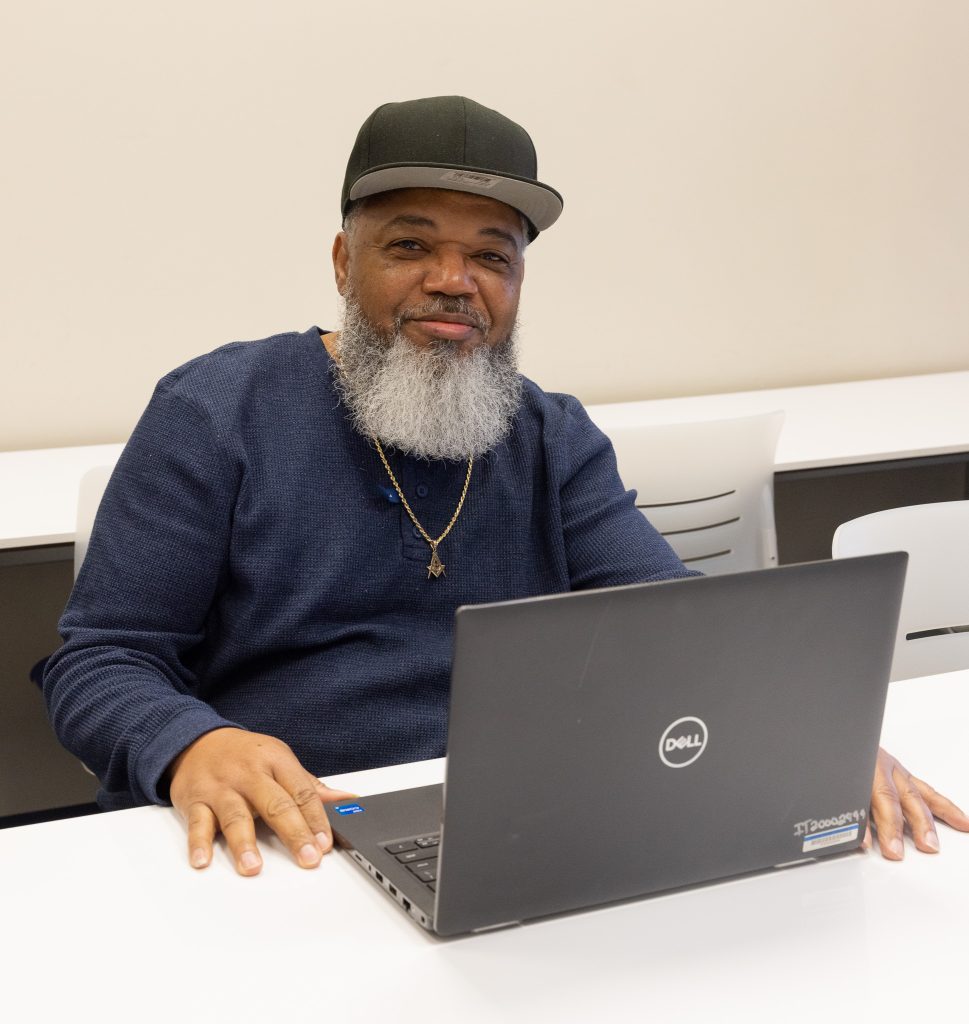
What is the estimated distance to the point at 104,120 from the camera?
295 cm

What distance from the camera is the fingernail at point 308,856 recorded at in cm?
110

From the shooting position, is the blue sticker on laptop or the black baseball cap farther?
the black baseball cap

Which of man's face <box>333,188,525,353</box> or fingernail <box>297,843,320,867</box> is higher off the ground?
man's face <box>333,188,525,353</box>

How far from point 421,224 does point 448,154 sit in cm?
10

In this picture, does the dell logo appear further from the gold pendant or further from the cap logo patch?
the cap logo patch

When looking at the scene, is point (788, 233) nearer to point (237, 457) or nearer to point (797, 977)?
point (237, 457)

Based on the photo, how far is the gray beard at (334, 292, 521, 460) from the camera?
164 cm

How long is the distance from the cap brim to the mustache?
0.46 feet

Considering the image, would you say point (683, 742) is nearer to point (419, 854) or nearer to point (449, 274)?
point (419, 854)

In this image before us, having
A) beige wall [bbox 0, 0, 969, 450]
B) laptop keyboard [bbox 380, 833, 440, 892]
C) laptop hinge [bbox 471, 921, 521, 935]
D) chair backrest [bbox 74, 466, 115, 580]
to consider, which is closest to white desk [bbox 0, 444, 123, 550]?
beige wall [bbox 0, 0, 969, 450]

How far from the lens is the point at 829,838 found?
1.09 meters

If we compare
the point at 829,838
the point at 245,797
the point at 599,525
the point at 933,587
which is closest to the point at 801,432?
the point at 933,587

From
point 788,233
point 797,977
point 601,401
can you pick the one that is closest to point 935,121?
point 788,233

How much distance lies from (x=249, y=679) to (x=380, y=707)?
0.56 feet
